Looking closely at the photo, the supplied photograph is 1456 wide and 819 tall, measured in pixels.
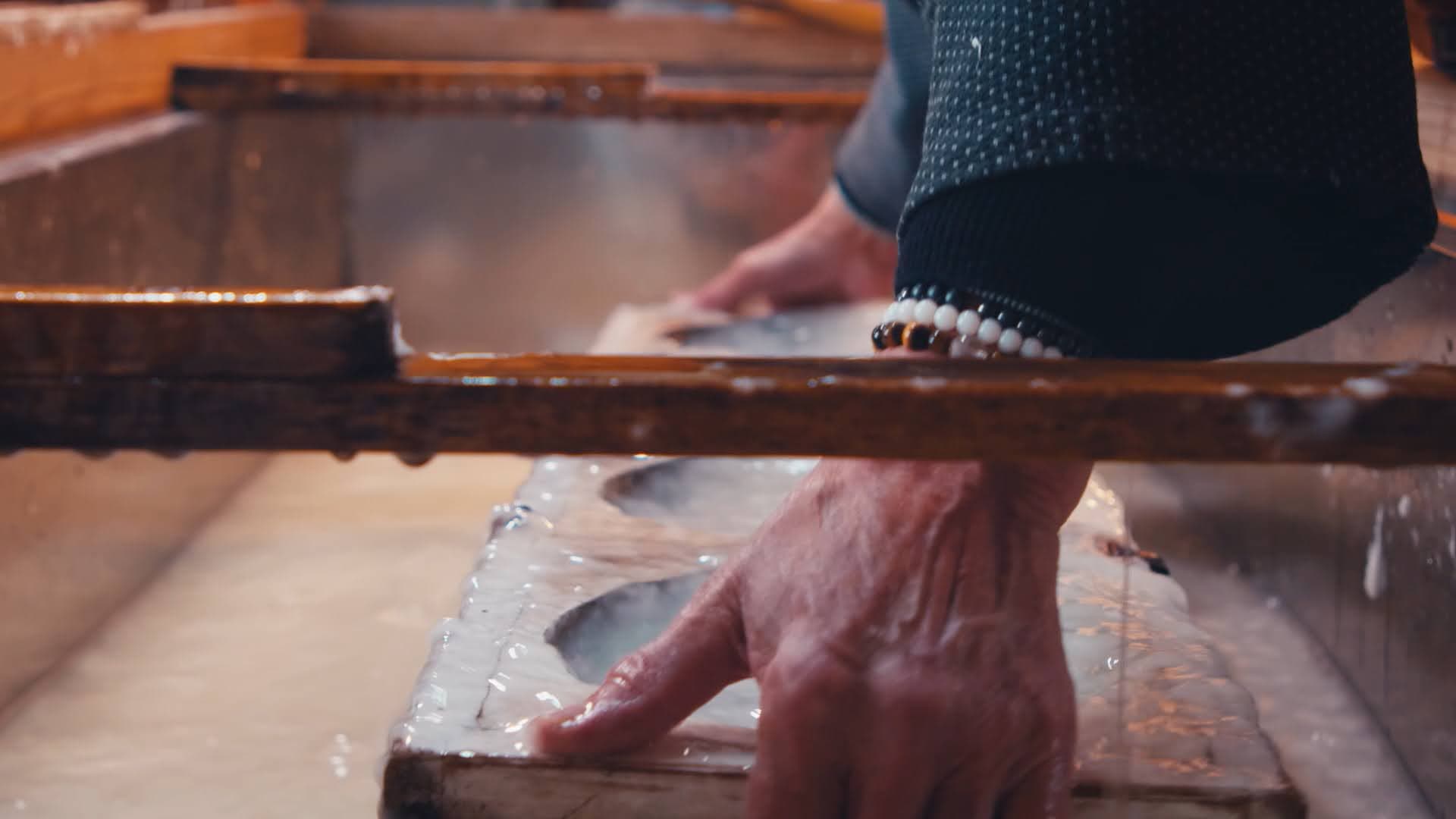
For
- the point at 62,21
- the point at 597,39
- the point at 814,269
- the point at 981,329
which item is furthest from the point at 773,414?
the point at 597,39

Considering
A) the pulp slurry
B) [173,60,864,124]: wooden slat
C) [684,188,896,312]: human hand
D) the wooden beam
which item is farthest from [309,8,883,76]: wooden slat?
the pulp slurry

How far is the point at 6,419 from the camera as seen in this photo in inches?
21.5

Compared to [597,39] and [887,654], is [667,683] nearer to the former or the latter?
[887,654]

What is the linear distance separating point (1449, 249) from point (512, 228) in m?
1.82

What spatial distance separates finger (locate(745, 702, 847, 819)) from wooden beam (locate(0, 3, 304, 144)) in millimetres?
1257

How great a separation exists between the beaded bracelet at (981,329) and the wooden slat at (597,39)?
1.99m

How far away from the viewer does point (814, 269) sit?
5.97 ft

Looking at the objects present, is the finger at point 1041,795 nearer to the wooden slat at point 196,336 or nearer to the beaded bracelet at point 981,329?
the beaded bracelet at point 981,329

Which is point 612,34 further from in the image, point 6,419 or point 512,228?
point 6,419

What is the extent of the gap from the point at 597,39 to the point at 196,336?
2292mm

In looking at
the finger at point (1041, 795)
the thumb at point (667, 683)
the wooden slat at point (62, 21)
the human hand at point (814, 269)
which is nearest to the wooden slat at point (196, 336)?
the thumb at point (667, 683)

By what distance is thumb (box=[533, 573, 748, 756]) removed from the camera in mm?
724

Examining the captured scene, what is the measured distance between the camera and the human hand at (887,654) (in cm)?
66

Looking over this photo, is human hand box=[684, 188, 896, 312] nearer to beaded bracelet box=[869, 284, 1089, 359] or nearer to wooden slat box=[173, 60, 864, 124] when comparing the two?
wooden slat box=[173, 60, 864, 124]
